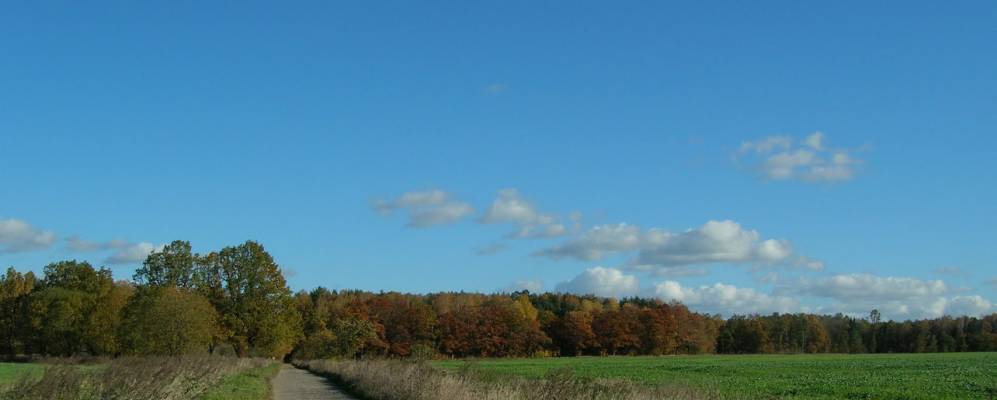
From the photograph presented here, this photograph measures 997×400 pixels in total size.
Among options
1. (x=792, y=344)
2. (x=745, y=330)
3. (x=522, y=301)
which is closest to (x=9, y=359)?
→ (x=522, y=301)

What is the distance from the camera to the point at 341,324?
249ft

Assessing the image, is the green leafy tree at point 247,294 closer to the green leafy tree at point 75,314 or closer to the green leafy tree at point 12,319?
the green leafy tree at point 75,314

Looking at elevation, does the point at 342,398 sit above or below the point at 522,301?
below

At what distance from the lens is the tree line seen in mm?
67562

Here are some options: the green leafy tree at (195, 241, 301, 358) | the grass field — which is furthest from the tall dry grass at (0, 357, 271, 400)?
the green leafy tree at (195, 241, 301, 358)

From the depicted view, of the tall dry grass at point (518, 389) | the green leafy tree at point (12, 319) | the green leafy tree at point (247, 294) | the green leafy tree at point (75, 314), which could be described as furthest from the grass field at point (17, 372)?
the green leafy tree at point (12, 319)

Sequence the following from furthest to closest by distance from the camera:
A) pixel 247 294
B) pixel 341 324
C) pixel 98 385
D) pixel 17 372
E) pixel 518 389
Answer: pixel 341 324, pixel 247 294, pixel 518 389, pixel 17 372, pixel 98 385

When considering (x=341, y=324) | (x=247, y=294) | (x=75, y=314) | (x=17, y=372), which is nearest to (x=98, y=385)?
(x=17, y=372)

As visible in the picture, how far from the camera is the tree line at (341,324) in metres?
67.6

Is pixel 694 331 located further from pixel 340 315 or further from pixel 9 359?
pixel 9 359

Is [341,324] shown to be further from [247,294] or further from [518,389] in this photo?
[518,389]

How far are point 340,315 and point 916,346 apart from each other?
9910 cm

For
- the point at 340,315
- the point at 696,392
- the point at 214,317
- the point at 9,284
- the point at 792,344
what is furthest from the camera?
the point at 792,344

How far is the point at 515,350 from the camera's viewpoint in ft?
390
